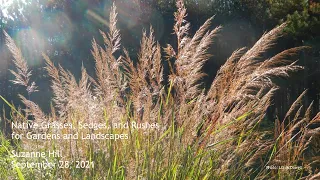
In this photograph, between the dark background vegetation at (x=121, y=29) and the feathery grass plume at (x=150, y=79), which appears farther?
the dark background vegetation at (x=121, y=29)

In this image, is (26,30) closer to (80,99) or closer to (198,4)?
(198,4)

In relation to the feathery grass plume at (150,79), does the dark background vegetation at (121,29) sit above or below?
above

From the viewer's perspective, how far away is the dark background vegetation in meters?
8.23

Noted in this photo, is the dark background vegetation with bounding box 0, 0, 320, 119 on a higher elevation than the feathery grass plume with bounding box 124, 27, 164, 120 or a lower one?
higher

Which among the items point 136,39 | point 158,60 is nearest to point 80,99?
point 158,60

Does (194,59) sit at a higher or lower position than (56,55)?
lower

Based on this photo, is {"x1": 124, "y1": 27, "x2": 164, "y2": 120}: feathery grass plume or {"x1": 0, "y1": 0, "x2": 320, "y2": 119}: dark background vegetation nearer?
{"x1": 124, "y1": 27, "x2": 164, "y2": 120}: feathery grass plume

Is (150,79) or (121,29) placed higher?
(121,29)

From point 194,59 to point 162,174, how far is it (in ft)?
2.15

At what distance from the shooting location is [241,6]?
29.0 ft

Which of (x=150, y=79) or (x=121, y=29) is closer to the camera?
(x=150, y=79)

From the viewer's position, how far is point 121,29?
882cm

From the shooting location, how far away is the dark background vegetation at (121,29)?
8.23 m

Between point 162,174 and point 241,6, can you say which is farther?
point 241,6
